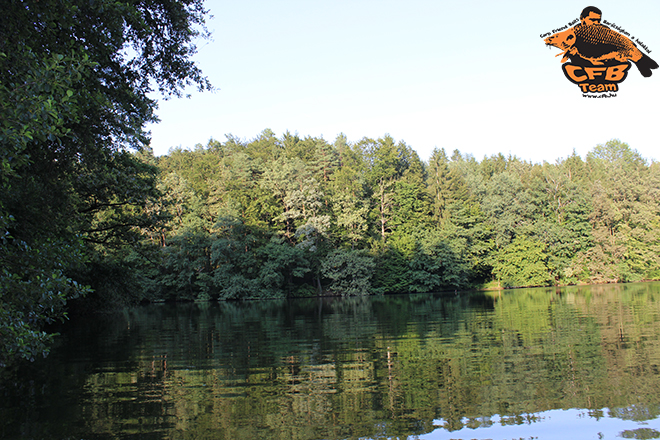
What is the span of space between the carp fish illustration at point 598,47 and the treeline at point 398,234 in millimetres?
32976

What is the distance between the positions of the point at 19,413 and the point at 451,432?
7734 millimetres

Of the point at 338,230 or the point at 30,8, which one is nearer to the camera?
the point at 30,8

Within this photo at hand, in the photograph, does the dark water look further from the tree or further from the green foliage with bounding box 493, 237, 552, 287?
the green foliage with bounding box 493, 237, 552, 287

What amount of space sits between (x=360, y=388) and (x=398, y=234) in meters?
53.7

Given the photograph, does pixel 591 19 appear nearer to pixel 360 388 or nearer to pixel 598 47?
pixel 598 47

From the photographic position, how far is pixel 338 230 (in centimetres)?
6312

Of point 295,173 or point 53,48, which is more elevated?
point 295,173

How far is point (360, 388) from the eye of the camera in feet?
32.6

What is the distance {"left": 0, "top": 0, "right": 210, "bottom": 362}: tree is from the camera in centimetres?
586

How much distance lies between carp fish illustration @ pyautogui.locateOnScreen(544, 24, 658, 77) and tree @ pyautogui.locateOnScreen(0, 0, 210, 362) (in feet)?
68.2

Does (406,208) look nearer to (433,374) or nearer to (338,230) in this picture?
(338,230)

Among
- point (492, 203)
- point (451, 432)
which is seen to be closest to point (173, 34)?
point (451, 432)

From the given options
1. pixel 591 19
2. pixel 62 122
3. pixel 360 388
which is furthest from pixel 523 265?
pixel 62 122

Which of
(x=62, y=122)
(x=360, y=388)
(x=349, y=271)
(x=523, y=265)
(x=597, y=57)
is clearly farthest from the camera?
(x=523, y=265)
